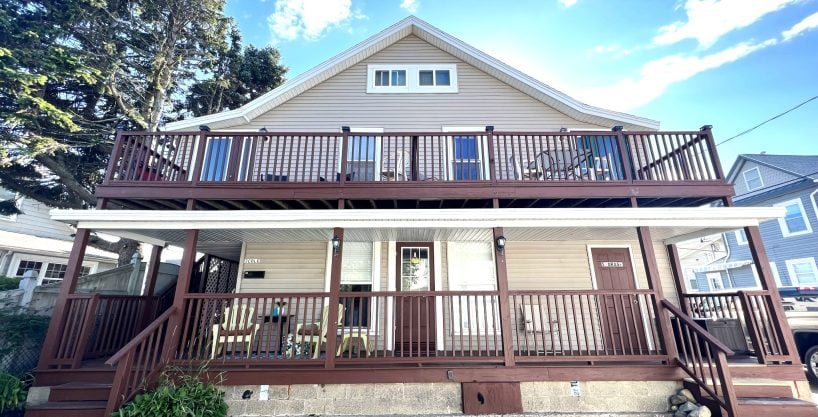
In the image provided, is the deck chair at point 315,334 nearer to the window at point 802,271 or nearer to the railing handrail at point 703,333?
the railing handrail at point 703,333

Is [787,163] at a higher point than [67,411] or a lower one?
higher

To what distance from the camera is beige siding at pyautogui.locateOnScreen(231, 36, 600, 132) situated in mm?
8609

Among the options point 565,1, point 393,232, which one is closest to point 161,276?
point 393,232

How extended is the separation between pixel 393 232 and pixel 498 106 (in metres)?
4.86

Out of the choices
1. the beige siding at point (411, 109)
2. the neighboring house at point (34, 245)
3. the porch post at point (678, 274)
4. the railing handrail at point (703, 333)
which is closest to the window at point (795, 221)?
the porch post at point (678, 274)

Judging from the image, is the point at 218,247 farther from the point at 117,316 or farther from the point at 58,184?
the point at 58,184

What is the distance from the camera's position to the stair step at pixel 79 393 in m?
4.55

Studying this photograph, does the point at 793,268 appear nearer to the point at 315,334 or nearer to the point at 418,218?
the point at 418,218

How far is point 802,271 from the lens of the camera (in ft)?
42.3

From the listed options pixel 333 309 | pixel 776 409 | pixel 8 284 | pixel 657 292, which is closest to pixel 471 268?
pixel 657 292

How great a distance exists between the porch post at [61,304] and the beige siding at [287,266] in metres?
2.69

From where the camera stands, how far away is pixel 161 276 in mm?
9234

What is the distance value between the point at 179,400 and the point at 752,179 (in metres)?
23.4

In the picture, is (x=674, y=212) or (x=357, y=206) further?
(x=357, y=206)
